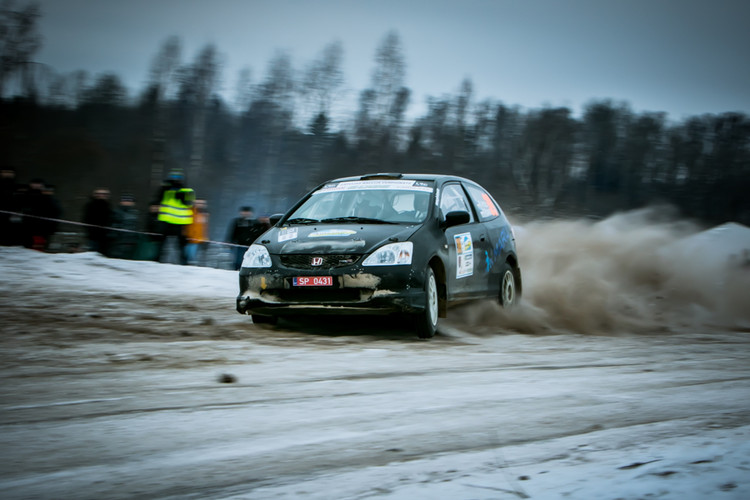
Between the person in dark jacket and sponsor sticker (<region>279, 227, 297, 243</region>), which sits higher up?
the person in dark jacket

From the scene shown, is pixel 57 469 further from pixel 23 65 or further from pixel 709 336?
pixel 23 65

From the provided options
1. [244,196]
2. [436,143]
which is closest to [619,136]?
[436,143]

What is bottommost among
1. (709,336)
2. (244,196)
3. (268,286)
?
(709,336)

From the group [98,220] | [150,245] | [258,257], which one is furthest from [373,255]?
[98,220]

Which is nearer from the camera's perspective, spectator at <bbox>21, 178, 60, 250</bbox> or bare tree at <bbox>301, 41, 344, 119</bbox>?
spectator at <bbox>21, 178, 60, 250</bbox>

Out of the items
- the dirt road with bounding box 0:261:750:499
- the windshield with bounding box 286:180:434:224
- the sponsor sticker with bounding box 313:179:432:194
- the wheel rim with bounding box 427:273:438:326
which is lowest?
the dirt road with bounding box 0:261:750:499

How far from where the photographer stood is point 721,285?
471 inches

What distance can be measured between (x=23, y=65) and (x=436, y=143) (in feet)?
83.9

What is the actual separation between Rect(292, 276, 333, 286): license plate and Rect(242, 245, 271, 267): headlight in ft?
1.25

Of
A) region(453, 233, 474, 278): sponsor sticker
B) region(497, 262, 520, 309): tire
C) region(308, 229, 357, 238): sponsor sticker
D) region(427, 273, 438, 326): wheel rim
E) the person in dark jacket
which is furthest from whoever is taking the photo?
the person in dark jacket

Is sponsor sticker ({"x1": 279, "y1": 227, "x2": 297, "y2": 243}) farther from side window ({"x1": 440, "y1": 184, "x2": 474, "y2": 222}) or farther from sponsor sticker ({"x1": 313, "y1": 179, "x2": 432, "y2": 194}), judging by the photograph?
side window ({"x1": 440, "y1": 184, "x2": 474, "y2": 222})

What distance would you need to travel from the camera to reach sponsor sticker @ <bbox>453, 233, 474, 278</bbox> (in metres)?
8.56

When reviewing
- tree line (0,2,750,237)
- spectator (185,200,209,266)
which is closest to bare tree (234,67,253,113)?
tree line (0,2,750,237)

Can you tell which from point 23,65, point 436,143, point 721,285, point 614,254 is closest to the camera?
point 721,285
